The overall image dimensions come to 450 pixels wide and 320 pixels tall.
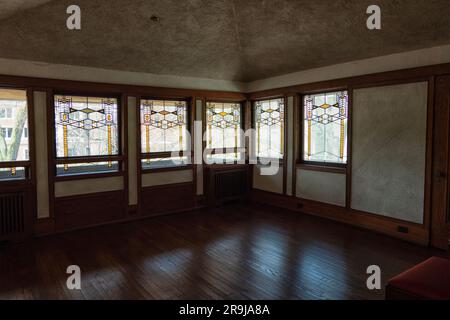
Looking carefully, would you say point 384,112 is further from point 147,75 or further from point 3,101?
point 3,101

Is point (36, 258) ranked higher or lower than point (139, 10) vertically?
lower

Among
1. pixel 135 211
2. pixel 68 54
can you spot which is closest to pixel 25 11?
pixel 68 54

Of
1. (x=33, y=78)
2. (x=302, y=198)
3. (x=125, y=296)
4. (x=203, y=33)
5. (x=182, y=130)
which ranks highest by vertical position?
(x=203, y=33)

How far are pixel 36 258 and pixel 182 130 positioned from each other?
293cm

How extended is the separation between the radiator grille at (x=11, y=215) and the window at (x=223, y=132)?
2.98m

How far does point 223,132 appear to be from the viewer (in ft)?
20.2

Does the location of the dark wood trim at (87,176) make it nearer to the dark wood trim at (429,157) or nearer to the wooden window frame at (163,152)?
the wooden window frame at (163,152)

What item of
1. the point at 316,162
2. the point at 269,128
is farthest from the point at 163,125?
the point at 316,162

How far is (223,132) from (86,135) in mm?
2456

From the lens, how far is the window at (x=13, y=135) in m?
4.08

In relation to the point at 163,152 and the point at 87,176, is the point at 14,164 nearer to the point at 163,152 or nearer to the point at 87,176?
the point at 87,176

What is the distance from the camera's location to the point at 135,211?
5.19 meters

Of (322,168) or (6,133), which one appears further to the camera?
(322,168)

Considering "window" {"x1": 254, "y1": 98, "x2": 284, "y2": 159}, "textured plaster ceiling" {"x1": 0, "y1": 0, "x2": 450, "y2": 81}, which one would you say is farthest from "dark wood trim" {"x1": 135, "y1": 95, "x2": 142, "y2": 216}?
"window" {"x1": 254, "y1": 98, "x2": 284, "y2": 159}
